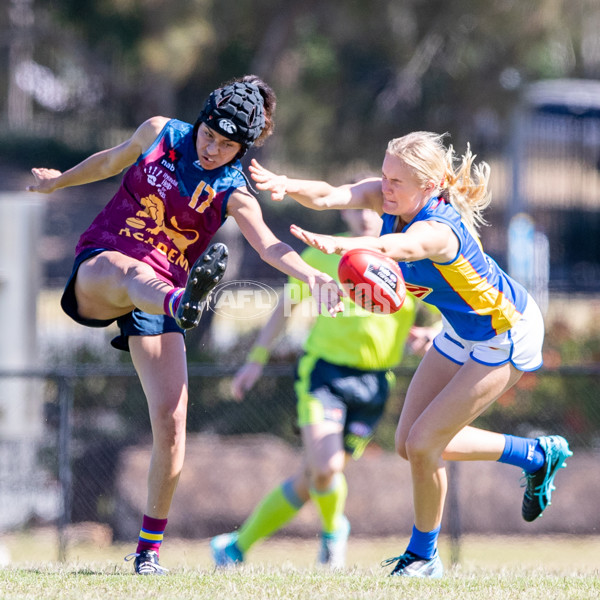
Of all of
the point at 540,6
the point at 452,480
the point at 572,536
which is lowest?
the point at 572,536

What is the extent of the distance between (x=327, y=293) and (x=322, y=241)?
24cm

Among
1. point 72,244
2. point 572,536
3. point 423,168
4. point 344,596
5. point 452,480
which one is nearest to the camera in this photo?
point 344,596

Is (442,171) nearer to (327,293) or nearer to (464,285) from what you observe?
(464,285)

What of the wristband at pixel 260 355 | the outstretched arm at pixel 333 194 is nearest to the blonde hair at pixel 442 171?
the outstretched arm at pixel 333 194

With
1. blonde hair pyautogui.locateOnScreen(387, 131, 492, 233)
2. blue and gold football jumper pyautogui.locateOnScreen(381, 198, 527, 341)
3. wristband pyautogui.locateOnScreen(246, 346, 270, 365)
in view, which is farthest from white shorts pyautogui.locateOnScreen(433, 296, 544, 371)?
wristband pyautogui.locateOnScreen(246, 346, 270, 365)

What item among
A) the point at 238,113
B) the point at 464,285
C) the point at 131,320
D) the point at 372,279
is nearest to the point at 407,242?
the point at 372,279

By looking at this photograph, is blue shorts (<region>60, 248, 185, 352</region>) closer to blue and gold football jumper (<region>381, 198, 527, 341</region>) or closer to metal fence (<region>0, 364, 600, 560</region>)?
blue and gold football jumper (<region>381, 198, 527, 341</region>)

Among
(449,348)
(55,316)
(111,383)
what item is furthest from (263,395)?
(449,348)

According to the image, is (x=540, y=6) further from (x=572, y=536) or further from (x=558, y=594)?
(x=558, y=594)

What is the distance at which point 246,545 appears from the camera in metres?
6.37

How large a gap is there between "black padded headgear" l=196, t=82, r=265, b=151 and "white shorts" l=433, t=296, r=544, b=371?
1270mm

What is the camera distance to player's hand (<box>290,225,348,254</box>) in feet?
12.6

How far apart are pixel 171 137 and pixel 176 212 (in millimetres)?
359

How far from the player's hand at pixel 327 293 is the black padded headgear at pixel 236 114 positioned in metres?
0.83
